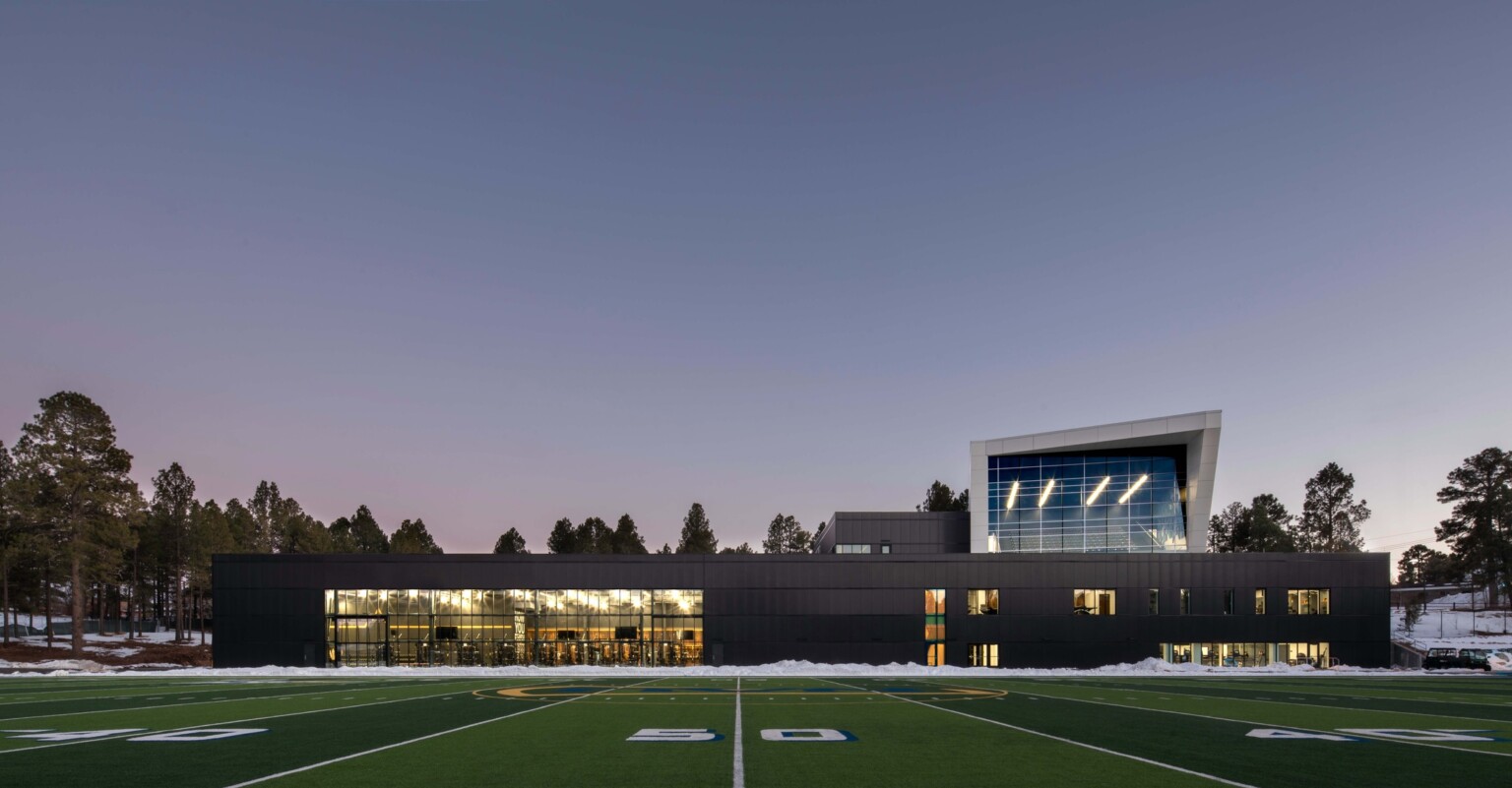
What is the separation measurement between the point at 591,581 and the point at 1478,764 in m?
58.8

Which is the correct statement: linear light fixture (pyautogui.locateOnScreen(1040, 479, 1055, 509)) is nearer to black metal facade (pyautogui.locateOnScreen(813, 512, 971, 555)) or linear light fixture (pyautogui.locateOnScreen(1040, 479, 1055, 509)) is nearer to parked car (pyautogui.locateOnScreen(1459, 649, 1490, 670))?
black metal facade (pyautogui.locateOnScreen(813, 512, 971, 555))

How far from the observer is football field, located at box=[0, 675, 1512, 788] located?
1152 cm

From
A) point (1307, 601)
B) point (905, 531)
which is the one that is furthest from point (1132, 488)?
point (905, 531)

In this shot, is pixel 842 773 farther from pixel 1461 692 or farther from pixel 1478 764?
pixel 1461 692

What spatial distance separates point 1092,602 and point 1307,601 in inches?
656

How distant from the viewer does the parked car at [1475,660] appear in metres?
57.7

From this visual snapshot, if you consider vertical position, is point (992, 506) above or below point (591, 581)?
above

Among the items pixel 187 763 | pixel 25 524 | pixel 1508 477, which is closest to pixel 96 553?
pixel 25 524

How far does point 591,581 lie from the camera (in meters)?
66.0

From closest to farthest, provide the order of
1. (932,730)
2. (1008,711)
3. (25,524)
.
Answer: (932,730)
(1008,711)
(25,524)

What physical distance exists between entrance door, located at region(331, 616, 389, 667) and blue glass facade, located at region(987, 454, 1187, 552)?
4877cm

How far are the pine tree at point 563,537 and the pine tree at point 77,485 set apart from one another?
3208 inches

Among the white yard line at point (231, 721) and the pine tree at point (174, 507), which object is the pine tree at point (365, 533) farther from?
the white yard line at point (231, 721)

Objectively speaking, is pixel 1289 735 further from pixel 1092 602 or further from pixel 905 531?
pixel 905 531
